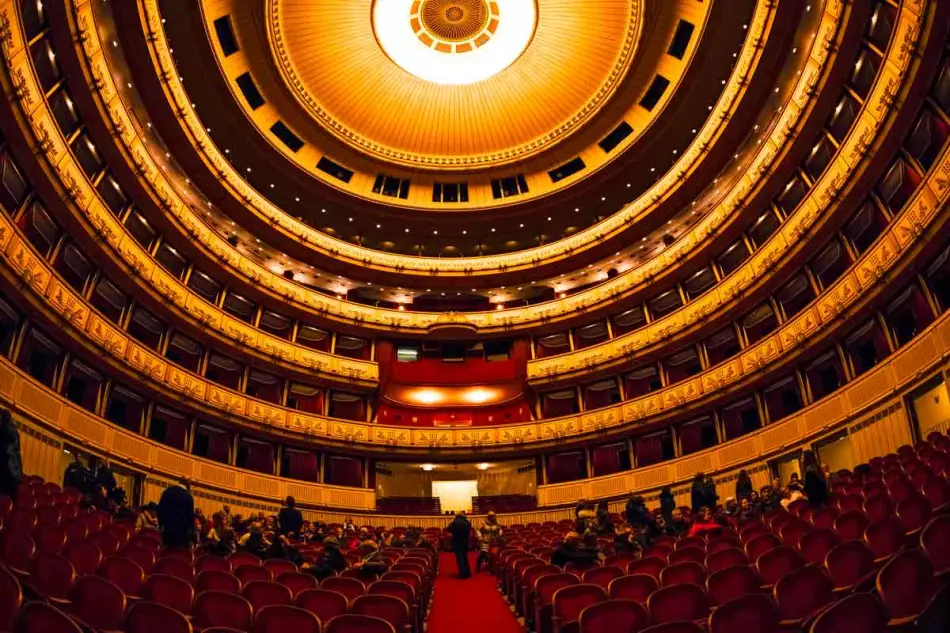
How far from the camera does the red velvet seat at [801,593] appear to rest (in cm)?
417

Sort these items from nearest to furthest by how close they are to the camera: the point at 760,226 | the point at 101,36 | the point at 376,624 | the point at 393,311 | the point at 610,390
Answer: the point at 376,624
the point at 101,36
the point at 760,226
the point at 610,390
the point at 393,311

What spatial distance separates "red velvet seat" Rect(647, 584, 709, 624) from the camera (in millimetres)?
4422

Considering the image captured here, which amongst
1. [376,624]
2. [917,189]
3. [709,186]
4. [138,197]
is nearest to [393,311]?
[138,197]

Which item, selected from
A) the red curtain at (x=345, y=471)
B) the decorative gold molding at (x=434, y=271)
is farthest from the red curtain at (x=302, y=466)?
the decorative gold molding at (x=434, y=271)

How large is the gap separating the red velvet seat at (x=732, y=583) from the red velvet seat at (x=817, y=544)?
2.88 feet

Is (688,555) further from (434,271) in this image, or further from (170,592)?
(434,271)

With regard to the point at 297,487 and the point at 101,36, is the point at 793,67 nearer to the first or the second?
the point at 101,36

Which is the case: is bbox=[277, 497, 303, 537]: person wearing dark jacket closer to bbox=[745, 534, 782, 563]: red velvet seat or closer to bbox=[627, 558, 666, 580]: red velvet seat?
bbox=[627, 558, 666, 580]: red velvet seat

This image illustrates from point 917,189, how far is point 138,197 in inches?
705

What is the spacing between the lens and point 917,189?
12.2m

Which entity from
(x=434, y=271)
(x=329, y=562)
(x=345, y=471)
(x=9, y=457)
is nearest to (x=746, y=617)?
(x=329, y=562)

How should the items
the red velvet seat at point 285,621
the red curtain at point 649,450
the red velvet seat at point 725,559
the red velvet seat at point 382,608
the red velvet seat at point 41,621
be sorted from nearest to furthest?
1. the red velvet seat at point 41,621
2. the red velvet seat at point 285,621
3. the red velvet seat at point 382,608
4. the red velvet seat at point 725,559
5. the red curtain at point 649,450

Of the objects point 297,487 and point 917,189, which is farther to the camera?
point 297,487

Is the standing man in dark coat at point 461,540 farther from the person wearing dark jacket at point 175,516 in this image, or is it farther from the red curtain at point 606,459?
the red curtain at point 606,459
